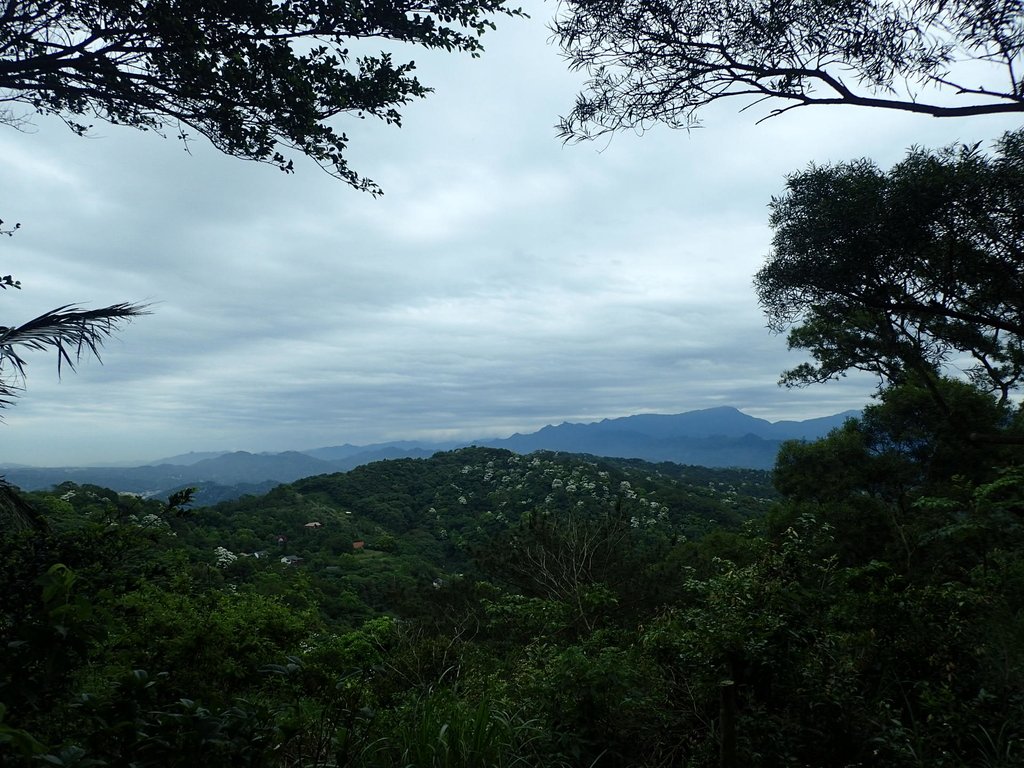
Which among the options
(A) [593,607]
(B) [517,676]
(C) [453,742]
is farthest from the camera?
(A) [593,607]

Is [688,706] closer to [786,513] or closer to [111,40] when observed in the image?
[111,40]

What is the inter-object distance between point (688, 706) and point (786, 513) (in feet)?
38.2


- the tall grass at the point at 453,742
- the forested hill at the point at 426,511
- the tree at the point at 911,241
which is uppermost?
the tree at the point at 911,241

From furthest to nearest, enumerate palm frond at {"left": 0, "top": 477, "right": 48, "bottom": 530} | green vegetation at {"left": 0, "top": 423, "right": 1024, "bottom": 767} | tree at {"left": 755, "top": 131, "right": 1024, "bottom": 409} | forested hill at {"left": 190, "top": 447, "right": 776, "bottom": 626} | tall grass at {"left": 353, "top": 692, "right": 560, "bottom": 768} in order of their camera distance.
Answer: forested hill at {"left": 190, "top": 447, "right": 776, "bottom": 626}
tree at {"left": 755, "top": 131, "right": 1024, "bottom": 409}
palm frond at {"left": 0, "top": 477, "right": 48, "bottom": 530}
tall grass at {"left": 353, "top": 692, "right": 560, "bottom": 768}
green vegetation at {"left": 0, "top": 423, "right": 1024, "bottom": 767}

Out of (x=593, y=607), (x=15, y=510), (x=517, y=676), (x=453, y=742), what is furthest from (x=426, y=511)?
(x=453, y=742)

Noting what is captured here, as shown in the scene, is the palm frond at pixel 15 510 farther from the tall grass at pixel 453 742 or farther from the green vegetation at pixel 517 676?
the tall grass at pixel 453 742

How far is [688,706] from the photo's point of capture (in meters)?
3.27

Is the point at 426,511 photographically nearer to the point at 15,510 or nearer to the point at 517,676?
the point at 517,676

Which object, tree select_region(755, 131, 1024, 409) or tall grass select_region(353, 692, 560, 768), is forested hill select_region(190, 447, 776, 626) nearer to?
tree select_region(755, 131, 1024, 409)

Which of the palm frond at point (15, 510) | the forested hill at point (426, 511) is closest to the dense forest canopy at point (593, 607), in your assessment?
the palm frond at point (15, 510)

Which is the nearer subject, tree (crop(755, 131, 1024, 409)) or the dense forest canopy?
the dense forest canopy

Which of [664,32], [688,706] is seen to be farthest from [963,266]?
[688,706]

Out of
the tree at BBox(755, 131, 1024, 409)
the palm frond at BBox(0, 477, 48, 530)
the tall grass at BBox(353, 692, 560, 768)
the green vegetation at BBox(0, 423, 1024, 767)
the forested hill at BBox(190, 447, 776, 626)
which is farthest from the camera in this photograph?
the forested hill at BBox(190, 447, 776, 626)

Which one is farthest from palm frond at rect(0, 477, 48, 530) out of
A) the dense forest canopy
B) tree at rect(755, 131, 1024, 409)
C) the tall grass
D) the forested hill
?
the forested hill
